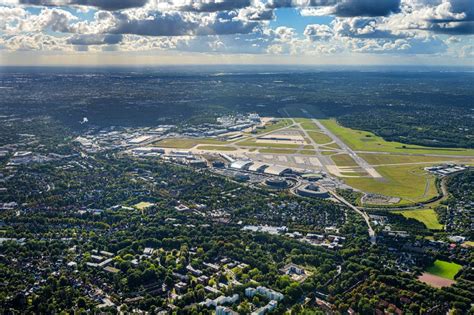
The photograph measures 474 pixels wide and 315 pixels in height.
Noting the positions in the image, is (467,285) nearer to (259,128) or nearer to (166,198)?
(166,198)

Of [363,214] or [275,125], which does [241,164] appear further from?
[275,125]

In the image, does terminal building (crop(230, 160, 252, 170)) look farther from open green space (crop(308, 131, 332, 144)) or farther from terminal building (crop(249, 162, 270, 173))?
open green space (crop(308, 131, 332, 144))

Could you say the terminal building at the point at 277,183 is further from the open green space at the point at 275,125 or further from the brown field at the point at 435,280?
the open green space at the point at 275,125

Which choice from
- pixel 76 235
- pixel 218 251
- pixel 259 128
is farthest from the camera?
pixel 259 128

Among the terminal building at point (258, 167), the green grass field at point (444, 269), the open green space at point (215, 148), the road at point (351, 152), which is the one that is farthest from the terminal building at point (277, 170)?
the green grass field at point (444, 269)

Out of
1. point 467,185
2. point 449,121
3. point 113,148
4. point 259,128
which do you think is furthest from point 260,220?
point 449,121

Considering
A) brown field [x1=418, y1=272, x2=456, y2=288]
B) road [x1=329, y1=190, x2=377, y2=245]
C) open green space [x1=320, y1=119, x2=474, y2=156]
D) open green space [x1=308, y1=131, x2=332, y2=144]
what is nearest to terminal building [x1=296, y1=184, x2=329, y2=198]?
road [x1=329, y1=190, x2=377, y2=245]
